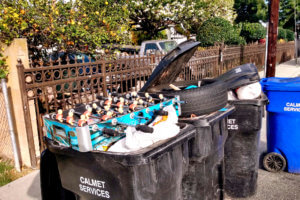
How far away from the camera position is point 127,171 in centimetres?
180

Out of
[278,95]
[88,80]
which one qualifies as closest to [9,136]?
[88,80]

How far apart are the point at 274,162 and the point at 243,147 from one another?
0.98m

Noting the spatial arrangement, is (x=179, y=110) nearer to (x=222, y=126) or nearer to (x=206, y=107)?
(x=206, y=107)

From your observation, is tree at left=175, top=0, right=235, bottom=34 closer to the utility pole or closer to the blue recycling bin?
the utility pole

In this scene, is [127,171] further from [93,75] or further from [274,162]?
[93,75]

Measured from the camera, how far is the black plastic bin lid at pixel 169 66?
9.94 ft

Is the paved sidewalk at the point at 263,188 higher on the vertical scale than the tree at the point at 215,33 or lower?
lower

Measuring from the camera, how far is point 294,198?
3.39 meters

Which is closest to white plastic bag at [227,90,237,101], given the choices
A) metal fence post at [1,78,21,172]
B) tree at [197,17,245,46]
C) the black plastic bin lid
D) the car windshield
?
the black plastic bin lid

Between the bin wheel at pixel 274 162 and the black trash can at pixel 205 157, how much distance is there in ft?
4.79

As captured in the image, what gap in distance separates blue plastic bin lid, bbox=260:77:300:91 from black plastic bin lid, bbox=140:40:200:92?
1.29m

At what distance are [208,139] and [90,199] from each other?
45.8 inches

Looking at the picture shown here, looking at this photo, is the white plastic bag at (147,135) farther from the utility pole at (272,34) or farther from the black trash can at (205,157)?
the utility pole at (272,34)

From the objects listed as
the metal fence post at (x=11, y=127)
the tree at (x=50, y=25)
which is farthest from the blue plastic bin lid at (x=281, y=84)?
the metal fence post at (x=11, y=127)
